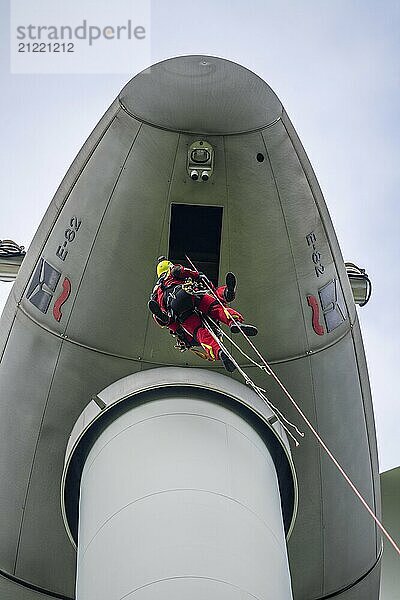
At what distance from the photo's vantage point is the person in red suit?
25.2 feet

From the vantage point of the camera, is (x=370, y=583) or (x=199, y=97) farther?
(x=370, y=583)

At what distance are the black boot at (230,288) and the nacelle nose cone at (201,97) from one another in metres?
1.67

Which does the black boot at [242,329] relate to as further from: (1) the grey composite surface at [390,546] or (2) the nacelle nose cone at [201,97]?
(1) the grey composite surface at [390,546]

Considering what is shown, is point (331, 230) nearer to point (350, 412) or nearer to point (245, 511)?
point (350, 412)

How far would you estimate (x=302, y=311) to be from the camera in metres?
8.95

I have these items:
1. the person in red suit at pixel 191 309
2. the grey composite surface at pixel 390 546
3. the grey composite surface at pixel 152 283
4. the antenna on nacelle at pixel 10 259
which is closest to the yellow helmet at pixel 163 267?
the person in red suit at pixel 191 309

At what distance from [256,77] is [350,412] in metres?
3.55

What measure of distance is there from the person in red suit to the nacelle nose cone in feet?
5.09

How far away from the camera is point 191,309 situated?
778 cm

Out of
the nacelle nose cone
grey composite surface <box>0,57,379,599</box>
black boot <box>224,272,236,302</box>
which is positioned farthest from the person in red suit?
the nacelle nose cone

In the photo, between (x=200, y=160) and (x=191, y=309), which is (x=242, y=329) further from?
(x=200, y=160)

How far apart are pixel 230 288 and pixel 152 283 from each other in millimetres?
1223

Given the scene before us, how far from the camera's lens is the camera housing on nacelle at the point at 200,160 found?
8.55 metres

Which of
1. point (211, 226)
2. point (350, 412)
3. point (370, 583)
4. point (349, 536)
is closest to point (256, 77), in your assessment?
point (211, 226)
